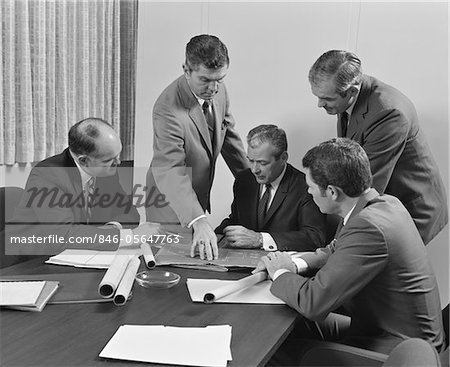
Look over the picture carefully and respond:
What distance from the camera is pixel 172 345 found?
4.59 feet

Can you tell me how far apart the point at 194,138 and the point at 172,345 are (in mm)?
1428

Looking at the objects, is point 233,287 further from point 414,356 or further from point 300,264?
point 414,356

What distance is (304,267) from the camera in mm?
2074

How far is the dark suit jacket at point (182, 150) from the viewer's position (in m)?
2.53

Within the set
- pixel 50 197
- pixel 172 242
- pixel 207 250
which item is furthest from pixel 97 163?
pixel 207 250

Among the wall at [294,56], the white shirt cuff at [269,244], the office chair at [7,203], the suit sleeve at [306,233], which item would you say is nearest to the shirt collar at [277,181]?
the suit sleeve at [306,233]

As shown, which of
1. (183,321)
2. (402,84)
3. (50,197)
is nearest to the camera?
(183,321)

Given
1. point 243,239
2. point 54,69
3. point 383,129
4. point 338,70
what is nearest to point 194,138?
point 243,239

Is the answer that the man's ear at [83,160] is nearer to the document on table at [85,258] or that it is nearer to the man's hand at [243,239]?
the document on table at [85,258]

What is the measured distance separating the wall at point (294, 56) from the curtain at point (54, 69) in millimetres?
638

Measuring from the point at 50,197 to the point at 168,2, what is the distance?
5.30 feet

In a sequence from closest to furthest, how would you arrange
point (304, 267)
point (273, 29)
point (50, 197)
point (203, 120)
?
point (304, 267) < point (50, 197) < point (203, 120) < point (273, 29)

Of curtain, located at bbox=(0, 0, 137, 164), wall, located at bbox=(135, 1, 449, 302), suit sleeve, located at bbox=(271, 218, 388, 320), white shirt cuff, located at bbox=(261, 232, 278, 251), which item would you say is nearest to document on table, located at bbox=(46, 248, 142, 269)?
white shirt cuff, located at bbox=(261, 232, 278, 251)

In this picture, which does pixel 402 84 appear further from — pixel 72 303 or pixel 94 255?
pixel 72 303
